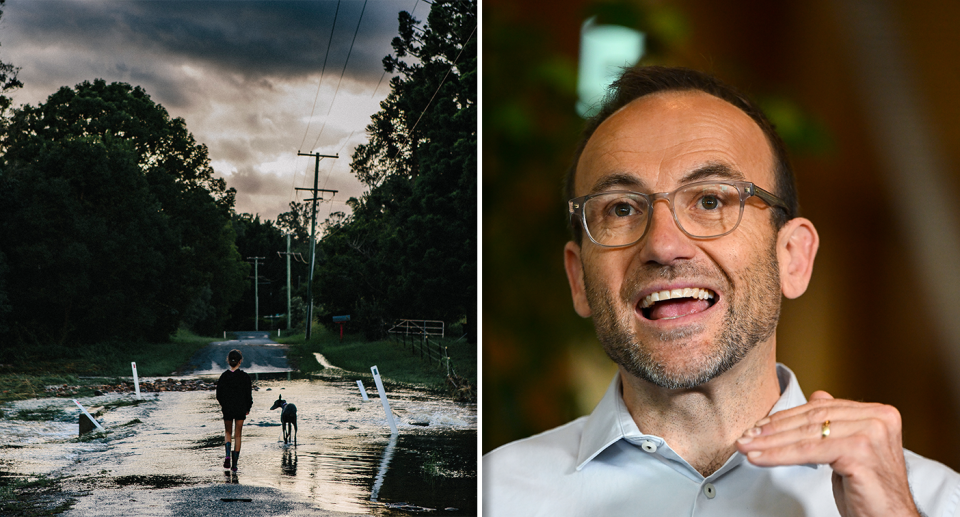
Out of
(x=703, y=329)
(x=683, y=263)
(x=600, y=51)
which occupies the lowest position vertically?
(x=703, y=329)

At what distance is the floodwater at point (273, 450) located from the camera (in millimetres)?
1496

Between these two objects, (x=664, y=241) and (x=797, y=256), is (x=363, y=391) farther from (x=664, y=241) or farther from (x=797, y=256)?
(x=797, y=256)

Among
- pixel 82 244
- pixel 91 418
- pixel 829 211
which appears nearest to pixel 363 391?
pixel 91 418

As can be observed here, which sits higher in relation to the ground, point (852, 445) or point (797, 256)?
point (797, 256)

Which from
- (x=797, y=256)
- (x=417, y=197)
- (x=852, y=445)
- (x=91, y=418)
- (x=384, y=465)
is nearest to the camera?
(x=852, y=445)

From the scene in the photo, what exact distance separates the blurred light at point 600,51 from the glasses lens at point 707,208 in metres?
0.56

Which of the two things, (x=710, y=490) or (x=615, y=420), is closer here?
(x=710, y=490)

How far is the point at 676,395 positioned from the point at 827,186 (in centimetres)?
97

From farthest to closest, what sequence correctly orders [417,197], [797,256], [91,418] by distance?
[417,197] < [91,418] < [797,256]

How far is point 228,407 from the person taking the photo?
5.24ft

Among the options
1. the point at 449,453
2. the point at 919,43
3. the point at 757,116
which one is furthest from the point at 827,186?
the point at 449,453

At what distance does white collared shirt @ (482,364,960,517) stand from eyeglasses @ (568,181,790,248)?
1.10ft

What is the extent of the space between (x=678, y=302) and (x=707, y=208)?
6.9 inches

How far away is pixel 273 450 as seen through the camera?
1.58m
